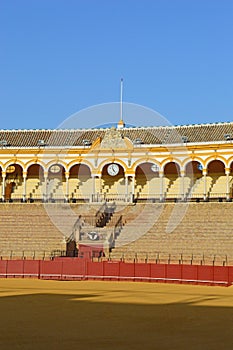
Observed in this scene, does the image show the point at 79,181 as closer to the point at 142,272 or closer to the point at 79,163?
the point at 79,163

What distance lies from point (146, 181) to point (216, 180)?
176 inches

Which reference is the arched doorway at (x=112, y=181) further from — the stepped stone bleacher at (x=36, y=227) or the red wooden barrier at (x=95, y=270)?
the red wooden barrier at (x=95, y=270)

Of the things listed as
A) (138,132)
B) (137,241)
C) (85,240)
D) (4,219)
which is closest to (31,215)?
(4,219)

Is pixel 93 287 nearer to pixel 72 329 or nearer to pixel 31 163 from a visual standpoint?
pixel 72 329

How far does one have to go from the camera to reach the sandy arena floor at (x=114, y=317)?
10156mm

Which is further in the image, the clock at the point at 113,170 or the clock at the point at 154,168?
the clock at the point at 113,170

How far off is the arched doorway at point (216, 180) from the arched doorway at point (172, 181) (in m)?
1.82

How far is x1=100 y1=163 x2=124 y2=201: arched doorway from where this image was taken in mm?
38553

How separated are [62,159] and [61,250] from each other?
11.0 meters

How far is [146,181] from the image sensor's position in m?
38.5

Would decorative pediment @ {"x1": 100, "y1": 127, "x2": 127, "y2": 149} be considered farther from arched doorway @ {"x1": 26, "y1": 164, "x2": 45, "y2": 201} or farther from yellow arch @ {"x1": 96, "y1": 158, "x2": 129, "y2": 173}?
arched doorway @ {"x1": 26, "y1": 164, "x2": 45, "y2": 201}

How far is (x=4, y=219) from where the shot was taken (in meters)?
33.0

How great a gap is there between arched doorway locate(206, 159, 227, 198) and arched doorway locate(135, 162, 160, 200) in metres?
3.24

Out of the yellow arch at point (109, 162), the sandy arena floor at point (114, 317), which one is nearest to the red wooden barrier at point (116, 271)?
the sandy arena floor at point (114, 317)
